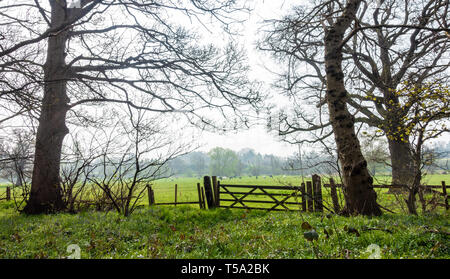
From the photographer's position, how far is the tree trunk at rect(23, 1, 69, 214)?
24.9ft

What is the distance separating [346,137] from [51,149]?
373 inches

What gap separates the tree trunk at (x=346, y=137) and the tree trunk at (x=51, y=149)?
8.49 meters

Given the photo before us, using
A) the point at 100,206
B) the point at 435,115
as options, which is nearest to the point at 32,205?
the point at 100,206

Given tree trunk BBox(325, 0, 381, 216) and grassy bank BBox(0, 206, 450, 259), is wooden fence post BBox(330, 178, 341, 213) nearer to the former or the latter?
tree trunk BBox(325, 0, 381, 216)

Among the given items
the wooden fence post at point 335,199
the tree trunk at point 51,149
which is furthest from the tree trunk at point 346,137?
the tree trunk at point 51,149

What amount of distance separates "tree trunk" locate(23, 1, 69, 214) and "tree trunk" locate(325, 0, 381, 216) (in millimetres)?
8489

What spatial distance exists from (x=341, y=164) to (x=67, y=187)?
9.15 metres

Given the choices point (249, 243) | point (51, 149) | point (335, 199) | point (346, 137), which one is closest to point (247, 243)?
point (249, 243)

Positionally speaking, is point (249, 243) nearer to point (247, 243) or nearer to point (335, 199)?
point (247, 243)

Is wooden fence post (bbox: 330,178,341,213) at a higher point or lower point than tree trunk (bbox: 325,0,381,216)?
lower

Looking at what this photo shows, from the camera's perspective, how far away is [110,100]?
790 centimetres

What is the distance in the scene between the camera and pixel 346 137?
17.7ft

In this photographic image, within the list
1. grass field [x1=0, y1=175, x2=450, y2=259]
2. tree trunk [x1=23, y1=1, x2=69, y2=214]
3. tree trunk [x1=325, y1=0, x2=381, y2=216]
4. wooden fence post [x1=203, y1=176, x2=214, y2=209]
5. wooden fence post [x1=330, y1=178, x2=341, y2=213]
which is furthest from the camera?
wooden fence post [x1=203, y1=176, x2=214, y2=209]

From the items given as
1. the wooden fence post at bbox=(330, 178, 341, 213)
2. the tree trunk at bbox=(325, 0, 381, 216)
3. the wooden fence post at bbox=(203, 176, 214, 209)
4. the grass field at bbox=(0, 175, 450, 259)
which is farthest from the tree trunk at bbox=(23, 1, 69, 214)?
the wooden fence post at bbox=(330, 178, 341, 213)
